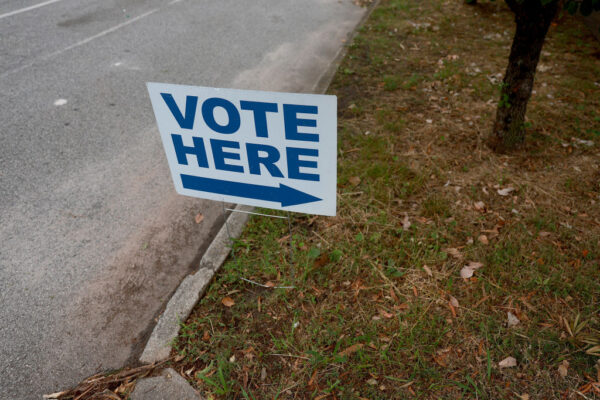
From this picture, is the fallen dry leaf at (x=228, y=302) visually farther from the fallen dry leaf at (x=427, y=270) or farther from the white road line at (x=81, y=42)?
the white road line at (x=81, y=42)

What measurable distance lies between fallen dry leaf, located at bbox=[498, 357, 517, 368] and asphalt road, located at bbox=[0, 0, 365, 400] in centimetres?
226

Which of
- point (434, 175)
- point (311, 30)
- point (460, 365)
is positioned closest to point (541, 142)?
point (434, 175)

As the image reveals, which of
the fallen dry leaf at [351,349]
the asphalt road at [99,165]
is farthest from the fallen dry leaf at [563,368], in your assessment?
the asphalt road at [99,165]

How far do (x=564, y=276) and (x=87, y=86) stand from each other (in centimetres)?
602

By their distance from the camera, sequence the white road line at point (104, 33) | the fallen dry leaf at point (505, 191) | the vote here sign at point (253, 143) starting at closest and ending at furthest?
the vote here sign at point (253, 143)
the fallen dry leaf at point (505, 191)
the white road line at point (104, 33)

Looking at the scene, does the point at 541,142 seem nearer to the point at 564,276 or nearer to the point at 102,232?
the point at 564,276

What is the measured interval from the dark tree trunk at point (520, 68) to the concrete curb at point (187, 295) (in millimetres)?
2598

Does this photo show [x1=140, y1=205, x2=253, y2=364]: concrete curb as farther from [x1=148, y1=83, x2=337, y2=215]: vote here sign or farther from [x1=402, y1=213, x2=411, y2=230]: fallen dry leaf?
[x1=402, y1=213, x2=411, y2=230]: fallen dry leaf

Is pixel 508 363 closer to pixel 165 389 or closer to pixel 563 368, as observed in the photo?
pixel 563 368

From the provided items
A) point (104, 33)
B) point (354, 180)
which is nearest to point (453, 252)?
point (354, 180)

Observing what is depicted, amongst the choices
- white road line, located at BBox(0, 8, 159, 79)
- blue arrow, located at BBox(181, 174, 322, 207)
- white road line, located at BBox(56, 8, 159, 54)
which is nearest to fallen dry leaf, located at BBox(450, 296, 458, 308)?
blue arrow, located at BBox(181, 174, 322, 207)

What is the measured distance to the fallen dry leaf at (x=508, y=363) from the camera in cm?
229

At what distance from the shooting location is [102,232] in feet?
11.1

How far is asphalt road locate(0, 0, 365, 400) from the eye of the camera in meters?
2.67
